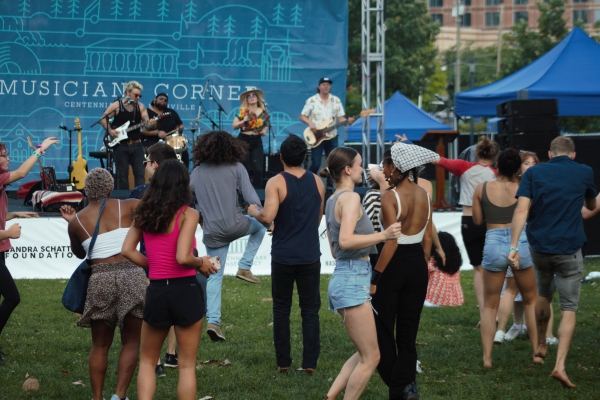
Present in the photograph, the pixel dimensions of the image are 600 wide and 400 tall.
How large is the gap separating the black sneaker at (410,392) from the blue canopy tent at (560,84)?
9300 millimetres

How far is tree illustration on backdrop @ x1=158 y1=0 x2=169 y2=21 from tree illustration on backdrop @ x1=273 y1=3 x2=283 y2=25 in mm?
2180

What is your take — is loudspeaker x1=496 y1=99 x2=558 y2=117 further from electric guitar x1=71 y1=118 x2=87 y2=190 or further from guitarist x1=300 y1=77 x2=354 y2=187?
electric guitar x1=71 y1=118 x2=87 y2=190

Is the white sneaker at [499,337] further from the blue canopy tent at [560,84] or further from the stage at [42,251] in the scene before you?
the blue canopy tent at [560,84]

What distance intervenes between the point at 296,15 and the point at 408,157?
11568 millimetres

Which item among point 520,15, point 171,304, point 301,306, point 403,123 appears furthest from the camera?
point 520,15

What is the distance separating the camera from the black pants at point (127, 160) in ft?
43.8

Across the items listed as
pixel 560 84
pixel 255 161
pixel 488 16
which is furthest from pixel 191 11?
pixel 488 16

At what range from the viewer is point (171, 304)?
14.9 feet

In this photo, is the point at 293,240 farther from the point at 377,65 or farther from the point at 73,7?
the point at 73,7

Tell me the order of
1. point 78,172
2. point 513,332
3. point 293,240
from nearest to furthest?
point 293,240
point 513,332
point 78,172

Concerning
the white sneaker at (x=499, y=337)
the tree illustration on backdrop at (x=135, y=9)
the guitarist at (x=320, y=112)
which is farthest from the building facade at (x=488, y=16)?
the white sneaker at (x=499, y=337)

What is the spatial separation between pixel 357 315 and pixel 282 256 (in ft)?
4.74

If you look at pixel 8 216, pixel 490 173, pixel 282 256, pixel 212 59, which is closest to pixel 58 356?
pixel 8 216

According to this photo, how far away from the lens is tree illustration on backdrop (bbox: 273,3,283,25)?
16.2 meters
